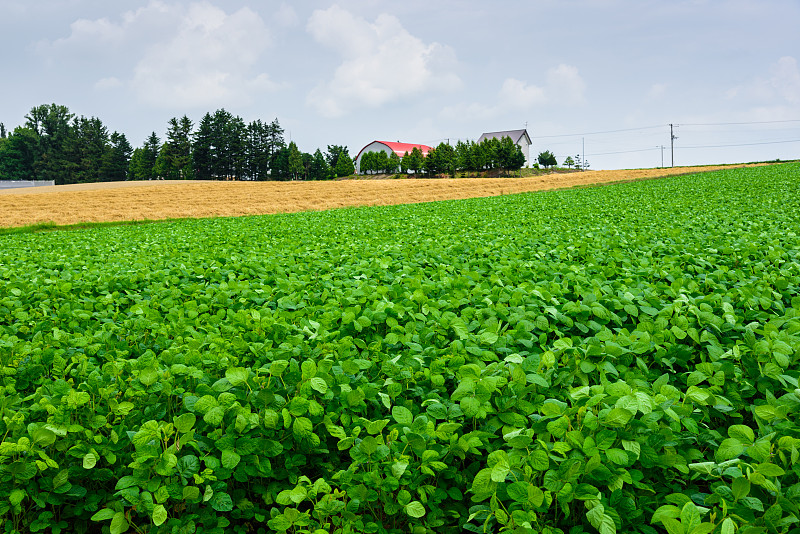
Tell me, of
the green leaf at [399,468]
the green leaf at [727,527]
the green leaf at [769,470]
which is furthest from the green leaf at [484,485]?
the green leaf at [769,470]

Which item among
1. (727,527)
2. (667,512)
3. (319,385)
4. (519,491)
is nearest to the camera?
(727,527)

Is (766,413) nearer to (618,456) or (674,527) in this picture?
(618,456)

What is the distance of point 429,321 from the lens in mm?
4082

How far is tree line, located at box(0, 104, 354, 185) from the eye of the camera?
91.8 meters

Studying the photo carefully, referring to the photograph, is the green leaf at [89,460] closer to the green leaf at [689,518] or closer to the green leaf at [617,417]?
the green leaf at [617,417]

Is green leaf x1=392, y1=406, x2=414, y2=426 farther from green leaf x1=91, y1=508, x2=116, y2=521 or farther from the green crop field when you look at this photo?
green leaf x1=91, y1=508, x2=116, y2=521

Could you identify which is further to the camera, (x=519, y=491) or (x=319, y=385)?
(x=319, y=385)

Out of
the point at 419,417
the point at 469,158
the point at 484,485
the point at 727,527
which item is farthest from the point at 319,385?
the point at 469,158

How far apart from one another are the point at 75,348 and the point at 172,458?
271cm

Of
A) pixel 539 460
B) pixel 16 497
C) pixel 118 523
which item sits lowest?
pixel 118 523

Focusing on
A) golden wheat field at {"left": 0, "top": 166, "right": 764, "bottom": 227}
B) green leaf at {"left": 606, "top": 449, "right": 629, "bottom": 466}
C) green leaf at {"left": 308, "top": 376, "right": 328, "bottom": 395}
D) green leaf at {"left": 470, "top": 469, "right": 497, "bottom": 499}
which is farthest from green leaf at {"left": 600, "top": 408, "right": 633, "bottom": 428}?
golden wheat field at {"left": 0, "top": 166, "right": 764, "bottom": 227}

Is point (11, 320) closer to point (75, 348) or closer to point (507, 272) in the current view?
point (75, 348)

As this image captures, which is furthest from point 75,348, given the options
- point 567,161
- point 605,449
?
point 567,161

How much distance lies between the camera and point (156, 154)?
99.7m
